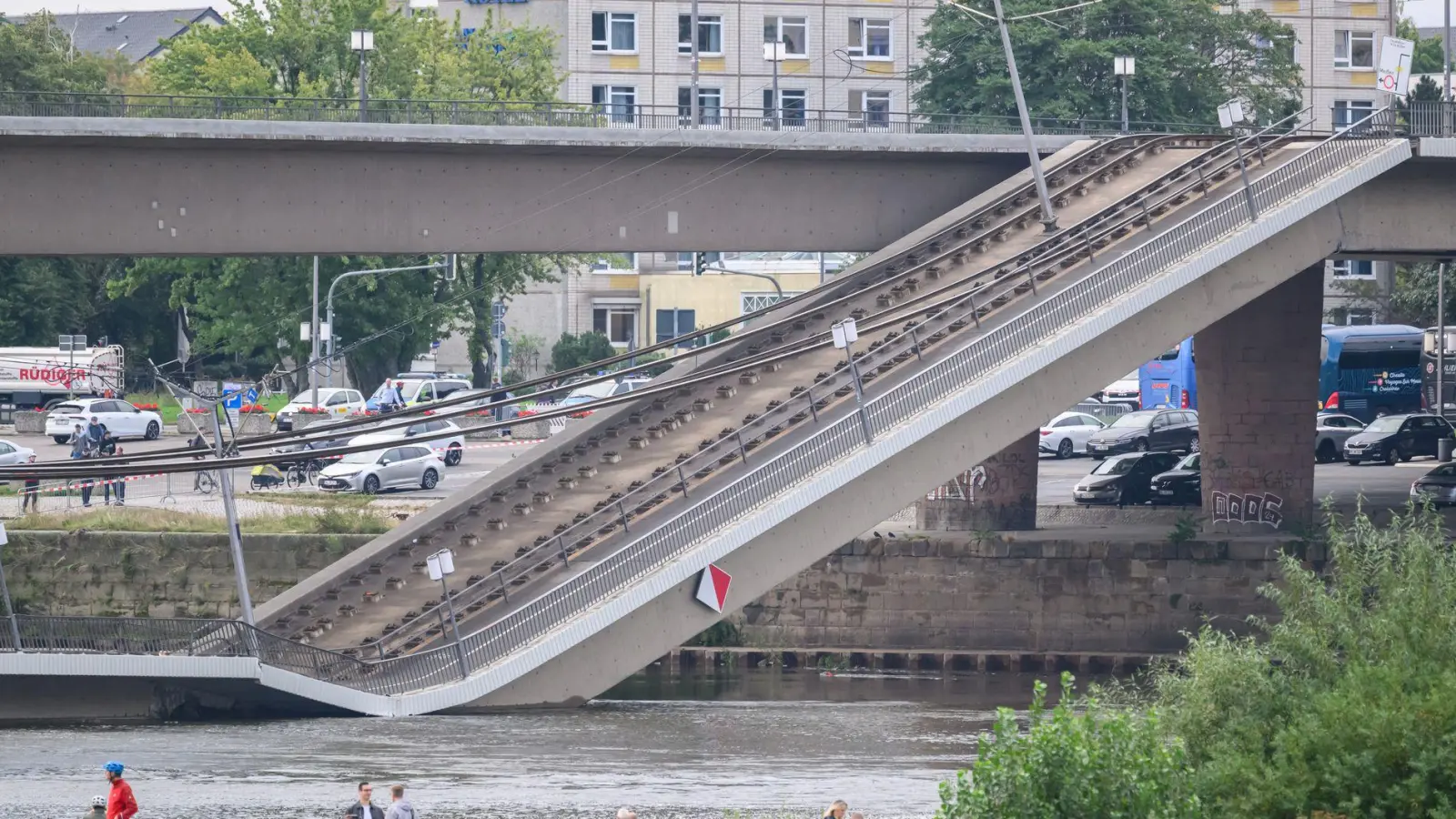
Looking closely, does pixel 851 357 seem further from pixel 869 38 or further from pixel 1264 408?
pixel 869 38

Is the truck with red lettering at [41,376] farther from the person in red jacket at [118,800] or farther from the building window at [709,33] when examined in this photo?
the person in red jacket at [118,800]

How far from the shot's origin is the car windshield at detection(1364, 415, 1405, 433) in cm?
6016

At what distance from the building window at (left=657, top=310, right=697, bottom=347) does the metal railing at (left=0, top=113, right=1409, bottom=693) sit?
61.7 meters

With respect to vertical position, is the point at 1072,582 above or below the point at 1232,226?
below

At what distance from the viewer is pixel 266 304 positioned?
75.9 metres

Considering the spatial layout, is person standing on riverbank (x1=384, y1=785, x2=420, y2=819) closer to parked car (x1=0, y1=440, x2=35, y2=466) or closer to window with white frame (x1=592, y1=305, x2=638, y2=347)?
parked car (x1=0, y1=440, x2=35, y2=466)

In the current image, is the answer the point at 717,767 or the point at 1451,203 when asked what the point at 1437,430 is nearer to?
the point at 1451,203

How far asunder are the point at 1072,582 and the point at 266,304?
40.4 m

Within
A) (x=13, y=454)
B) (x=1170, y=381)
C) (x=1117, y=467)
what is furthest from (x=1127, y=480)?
(x=13, y=454)

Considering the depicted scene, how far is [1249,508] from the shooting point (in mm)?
46062

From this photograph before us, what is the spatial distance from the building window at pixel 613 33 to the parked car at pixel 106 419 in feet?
98.7

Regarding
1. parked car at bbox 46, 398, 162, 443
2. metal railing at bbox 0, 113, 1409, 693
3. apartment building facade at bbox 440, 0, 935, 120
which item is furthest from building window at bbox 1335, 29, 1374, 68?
metal railing at bbox 0, 113, 1409, 693

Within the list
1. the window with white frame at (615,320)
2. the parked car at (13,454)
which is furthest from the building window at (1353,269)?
the parked car at (13,454)

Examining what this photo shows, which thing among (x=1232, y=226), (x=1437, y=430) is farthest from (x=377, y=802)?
(x=1437, y=430)
